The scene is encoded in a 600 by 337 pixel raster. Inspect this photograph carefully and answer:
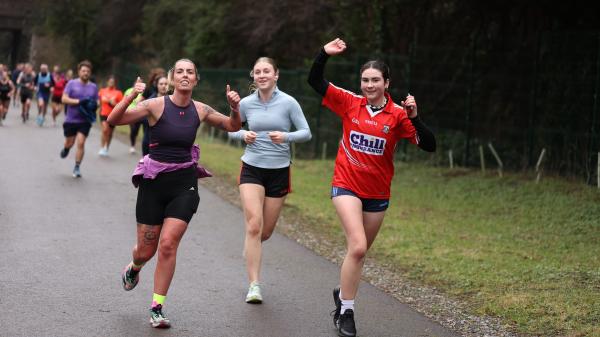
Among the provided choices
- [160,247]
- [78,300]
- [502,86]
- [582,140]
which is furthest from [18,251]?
[502,86]

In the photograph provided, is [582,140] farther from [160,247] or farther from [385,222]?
[160,247]

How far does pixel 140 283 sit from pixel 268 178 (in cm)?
137

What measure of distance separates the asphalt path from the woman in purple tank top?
0.54m

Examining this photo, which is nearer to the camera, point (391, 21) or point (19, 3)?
point (391, 21)

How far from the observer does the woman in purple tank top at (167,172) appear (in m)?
6.96

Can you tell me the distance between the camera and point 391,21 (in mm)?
24797

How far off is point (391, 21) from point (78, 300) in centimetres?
1830

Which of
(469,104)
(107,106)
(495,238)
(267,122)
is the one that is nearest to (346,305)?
(267,122)

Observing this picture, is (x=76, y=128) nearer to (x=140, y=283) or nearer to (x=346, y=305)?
(x=140, y=283)

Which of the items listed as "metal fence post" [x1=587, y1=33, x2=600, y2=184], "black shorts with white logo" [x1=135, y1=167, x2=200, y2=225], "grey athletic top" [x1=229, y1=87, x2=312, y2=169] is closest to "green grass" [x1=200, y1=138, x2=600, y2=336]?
"metal fence post" [x1=587, y1=33, x2=600, y2=184]

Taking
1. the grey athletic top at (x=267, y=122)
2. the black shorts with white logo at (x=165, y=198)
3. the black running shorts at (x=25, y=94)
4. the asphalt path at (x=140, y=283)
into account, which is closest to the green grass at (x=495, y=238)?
the asphalt path at (x=140, y=283)

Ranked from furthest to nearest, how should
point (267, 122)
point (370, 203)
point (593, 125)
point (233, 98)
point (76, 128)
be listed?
1. point (76, 128)
2. point (593, 125)
3. point (267, 122)
4. point (370, 203)
5. point (233, 98)

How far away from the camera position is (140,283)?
8320 millimetres

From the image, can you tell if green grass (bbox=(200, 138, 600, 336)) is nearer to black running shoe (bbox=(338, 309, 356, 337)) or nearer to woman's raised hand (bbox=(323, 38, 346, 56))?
black running shoe (bbox=(338, 309, 356, 337))
